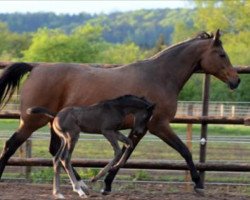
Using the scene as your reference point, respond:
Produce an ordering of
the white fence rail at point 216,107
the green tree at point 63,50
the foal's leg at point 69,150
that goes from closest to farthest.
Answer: the foal's leg at point 69,150, the white fence rail at point 216,107, the green tree at point 63,50

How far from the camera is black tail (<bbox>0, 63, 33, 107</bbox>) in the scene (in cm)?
754

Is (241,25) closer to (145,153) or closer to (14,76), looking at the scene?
(145,153)

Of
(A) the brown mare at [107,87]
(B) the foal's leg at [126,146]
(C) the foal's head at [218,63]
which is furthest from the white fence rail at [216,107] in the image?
(B) the foal's leg at [126,146]

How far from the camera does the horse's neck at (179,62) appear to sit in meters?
7.52

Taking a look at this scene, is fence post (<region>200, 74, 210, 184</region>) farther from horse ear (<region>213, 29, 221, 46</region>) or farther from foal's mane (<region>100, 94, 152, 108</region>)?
foal's mane (<region>100, 94, 152, 108</region>)

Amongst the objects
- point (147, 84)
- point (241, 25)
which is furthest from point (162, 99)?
point (241, 25)

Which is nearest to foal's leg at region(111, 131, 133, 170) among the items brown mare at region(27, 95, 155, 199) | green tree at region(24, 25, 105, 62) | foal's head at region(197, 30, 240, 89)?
brown mare at region(27, 95, 155, 199)

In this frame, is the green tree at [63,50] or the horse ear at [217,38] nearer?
the horse ear at [217,38]

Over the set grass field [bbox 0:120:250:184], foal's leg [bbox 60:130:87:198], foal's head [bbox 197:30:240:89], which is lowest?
grass field [bbox 0:120:250:184]

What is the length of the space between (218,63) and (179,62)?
0.46m

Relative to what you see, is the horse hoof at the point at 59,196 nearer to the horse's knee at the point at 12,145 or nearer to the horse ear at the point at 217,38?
the horse's knee at the point at 12,145

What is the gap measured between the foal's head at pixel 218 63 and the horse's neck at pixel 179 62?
0.08 m

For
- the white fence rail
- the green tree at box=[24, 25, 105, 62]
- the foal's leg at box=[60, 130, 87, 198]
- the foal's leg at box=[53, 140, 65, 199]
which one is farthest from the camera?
the green tree at box=[24, 25, 105, 62]

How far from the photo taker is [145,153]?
1345 cm
